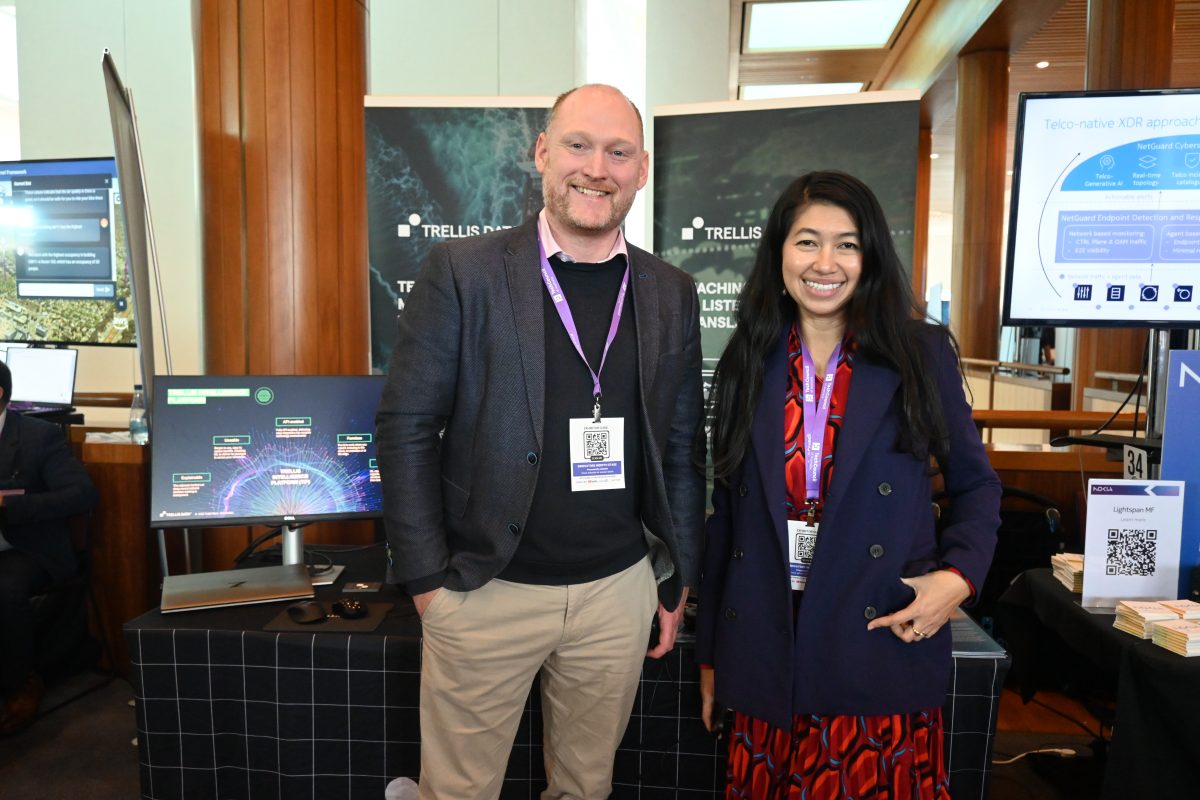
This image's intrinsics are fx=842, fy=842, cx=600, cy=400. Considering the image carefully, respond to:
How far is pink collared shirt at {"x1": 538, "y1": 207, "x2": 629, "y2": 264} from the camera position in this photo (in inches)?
60.1

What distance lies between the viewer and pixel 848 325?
147 cm

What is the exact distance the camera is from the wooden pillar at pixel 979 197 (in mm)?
8633

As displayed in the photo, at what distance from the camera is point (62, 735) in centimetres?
275

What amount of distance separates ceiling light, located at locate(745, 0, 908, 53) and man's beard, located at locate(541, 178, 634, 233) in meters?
7.01

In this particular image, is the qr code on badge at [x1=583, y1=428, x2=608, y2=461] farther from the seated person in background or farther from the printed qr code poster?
the seated person in background

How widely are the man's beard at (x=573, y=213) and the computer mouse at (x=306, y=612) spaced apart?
1.06 metres

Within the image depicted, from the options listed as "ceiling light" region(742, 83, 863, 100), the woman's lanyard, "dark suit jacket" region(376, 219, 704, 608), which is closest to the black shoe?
"dark suit jacket" region(376, 219, 704, 608)

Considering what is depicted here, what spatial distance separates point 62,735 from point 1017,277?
10.6 ft

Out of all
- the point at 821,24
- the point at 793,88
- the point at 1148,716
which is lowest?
the point at 1148,716

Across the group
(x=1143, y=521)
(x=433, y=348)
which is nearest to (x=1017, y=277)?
(x=1143, y=521)

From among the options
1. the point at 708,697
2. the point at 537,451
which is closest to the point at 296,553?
the point at 537,451

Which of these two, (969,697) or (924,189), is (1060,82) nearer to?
(924,189)

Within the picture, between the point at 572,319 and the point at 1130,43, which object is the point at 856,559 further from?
the point at 1130,43

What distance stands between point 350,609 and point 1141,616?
1.66 metres
